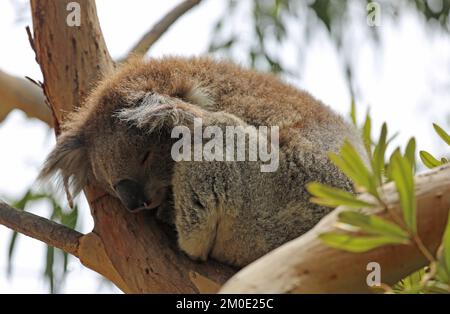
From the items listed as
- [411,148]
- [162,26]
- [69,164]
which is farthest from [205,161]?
[162,26]

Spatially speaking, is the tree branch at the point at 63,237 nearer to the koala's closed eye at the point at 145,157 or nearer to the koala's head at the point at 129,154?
the koala's head at the point at 129,154

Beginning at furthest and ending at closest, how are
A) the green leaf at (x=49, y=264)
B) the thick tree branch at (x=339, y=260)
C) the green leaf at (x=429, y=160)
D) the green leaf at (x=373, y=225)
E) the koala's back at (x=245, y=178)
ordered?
the green leaf at (x=49, y=264), the koala's back at (x=245, y=178), the green leaf at (x=429, y=160), the thick tree branch at (x=339, y=260), the green leaf at (x=373, y=225)

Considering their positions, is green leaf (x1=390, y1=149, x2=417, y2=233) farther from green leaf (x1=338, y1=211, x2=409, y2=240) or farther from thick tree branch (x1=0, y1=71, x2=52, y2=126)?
thick tree branch (x1=0, y1=71, x2=52, y2=126)

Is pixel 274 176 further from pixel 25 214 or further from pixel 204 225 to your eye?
pixel 25 214

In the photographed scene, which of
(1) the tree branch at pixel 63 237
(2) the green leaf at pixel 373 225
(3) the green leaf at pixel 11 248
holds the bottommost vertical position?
(3) the green leaf at pixel 11 248

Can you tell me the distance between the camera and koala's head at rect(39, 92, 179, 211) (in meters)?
3.01

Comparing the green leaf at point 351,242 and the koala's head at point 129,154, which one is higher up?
the koala's head at point 129,154

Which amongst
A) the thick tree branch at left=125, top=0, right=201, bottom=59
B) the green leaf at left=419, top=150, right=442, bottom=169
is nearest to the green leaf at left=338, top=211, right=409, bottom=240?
the green leaf at left=419, top=150, right=442, bottom=169

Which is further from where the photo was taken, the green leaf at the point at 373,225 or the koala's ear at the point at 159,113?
the koala's ear at the point at 159,113

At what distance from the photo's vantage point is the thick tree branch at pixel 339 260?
5.58ft

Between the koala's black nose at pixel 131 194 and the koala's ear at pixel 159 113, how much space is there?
24cm

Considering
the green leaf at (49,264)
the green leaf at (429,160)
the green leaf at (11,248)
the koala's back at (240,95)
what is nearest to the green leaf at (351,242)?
the green leaf at (429,160)

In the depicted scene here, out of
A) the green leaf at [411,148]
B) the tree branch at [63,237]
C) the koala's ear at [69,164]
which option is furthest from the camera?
the koala's ear at [69,164]

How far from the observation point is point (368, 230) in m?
1.61
